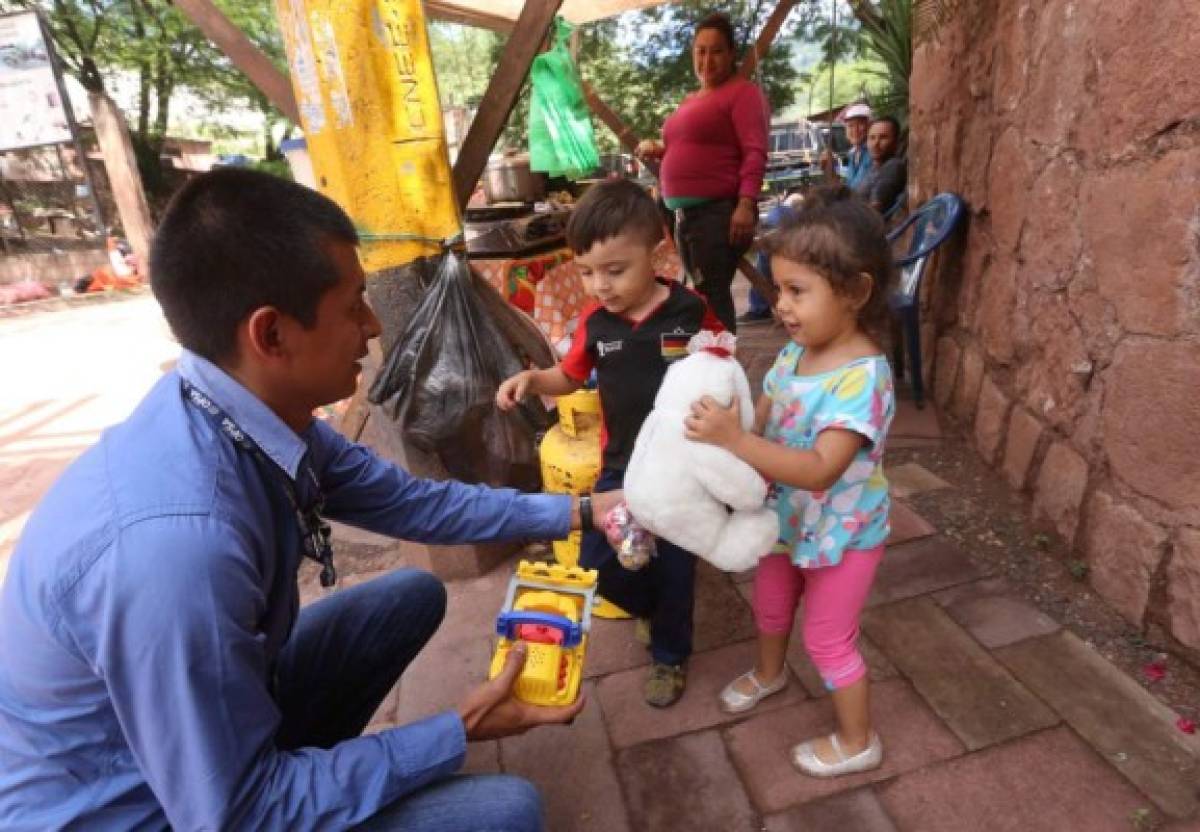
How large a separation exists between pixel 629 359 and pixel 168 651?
1272 mm

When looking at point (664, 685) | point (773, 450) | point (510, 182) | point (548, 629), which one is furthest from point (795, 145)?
point (548, 629)

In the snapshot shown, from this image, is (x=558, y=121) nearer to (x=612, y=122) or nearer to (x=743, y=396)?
(x=612, y=122)

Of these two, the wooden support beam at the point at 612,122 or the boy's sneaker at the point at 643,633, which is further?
the wooden support beam at the point at 612,122

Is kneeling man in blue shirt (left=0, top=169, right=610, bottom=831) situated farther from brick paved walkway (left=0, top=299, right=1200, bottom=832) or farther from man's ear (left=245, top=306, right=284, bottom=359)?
brick paved walkway (left=0, top=299, right=1200, bottom=832)

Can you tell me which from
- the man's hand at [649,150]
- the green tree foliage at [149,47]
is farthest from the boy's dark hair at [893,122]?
the green tree foliage at [149,47]

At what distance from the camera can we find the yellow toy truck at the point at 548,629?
1.39 meters

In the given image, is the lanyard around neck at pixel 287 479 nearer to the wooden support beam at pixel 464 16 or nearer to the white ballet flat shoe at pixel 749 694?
the white ballet flat shoe at pixel 749 694

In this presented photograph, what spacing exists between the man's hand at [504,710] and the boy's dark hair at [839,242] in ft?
3.22

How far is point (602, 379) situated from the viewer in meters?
1.99

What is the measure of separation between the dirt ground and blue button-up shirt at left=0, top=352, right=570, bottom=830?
184cm

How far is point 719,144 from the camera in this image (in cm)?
377

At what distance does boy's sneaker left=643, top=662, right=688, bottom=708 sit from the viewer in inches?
78.4

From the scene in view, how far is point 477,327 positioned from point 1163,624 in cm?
214

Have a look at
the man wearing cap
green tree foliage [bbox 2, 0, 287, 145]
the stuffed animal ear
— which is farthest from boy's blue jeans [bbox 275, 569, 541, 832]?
green tree foliage [bbox 2, 0, 287, 145]
